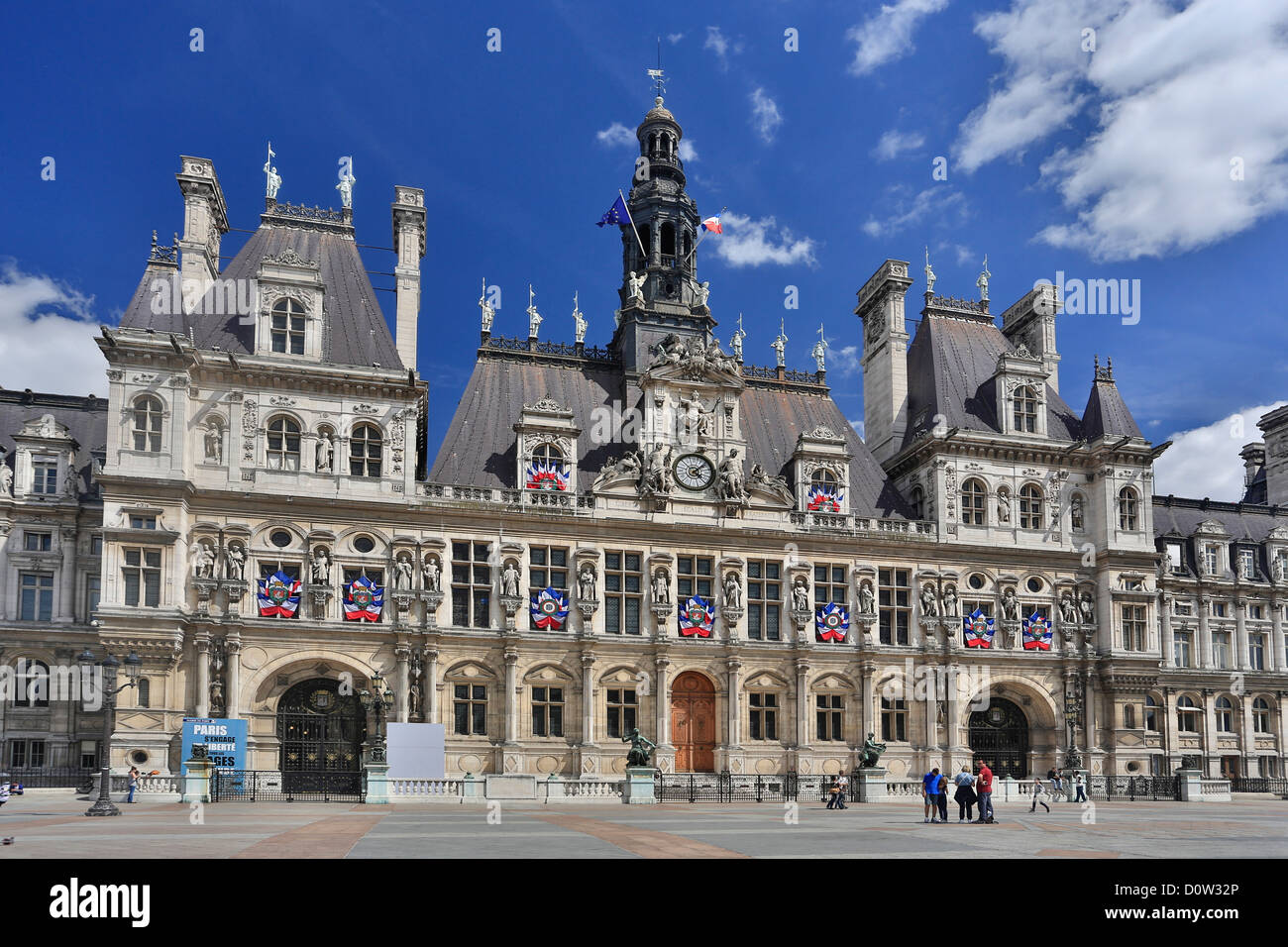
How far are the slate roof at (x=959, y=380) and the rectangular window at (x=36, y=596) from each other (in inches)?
1538

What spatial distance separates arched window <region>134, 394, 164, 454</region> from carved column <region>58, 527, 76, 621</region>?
26.2ft

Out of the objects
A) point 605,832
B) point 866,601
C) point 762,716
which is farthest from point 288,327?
point 605,832

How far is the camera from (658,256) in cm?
5606

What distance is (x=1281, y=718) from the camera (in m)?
61.2

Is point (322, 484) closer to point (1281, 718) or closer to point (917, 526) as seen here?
point (917, 526)

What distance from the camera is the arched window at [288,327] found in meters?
46.3

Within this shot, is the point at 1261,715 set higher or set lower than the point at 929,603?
lower

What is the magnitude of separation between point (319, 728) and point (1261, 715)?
48.5m

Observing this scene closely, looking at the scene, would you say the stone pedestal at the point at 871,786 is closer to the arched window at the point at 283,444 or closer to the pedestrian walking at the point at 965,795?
the pedestrian walking at the point at 965,795

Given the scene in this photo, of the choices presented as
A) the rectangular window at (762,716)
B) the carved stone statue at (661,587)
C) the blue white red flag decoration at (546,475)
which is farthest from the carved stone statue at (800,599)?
the blue white red flag decoration at (546,475)

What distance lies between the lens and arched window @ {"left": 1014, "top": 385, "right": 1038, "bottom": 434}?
55.0 metres

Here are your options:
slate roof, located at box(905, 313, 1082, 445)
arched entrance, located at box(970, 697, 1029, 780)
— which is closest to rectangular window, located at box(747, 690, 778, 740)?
arched entrance, located at box(970, 697, 1029, 780)

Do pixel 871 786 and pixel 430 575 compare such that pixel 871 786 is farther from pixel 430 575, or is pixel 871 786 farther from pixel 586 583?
pixel 430 575

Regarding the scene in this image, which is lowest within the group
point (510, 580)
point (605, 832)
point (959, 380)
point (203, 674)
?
point (605, 832)
